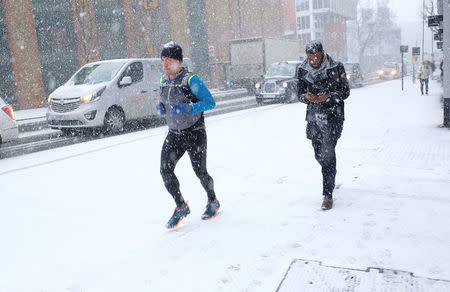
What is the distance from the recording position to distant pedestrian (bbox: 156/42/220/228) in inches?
Result: 159

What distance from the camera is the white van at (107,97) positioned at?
11.1 m

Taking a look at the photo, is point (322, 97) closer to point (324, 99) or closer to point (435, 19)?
point (324, 99)

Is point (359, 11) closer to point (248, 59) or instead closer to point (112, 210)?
point (248, 59)

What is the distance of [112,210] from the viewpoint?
4.97 metres

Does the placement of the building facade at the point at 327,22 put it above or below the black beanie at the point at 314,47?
above

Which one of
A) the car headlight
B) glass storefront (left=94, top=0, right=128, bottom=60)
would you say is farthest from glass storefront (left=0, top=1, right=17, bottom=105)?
the car headlight

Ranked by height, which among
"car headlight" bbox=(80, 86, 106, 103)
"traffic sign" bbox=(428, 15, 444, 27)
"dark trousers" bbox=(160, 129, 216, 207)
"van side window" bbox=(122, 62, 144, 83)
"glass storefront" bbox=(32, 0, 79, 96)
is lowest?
"dark trousers" bbox=(160, 129, 216, 207)

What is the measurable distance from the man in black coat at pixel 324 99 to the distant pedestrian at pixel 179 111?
109 cm

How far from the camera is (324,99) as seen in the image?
4.41 metres

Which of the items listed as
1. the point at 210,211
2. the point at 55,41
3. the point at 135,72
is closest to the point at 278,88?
the point at 135,72

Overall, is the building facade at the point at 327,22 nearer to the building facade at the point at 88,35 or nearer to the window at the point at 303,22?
the window at the point at 303,22

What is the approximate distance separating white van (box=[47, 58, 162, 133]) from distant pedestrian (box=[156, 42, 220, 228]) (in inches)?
291

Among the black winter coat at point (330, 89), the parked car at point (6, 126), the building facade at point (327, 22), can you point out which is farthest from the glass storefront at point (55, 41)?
the building facade at point (327, 22)

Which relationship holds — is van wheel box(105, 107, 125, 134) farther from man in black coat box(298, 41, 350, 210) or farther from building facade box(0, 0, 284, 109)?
building facade box(0, 0, 284, 109)
